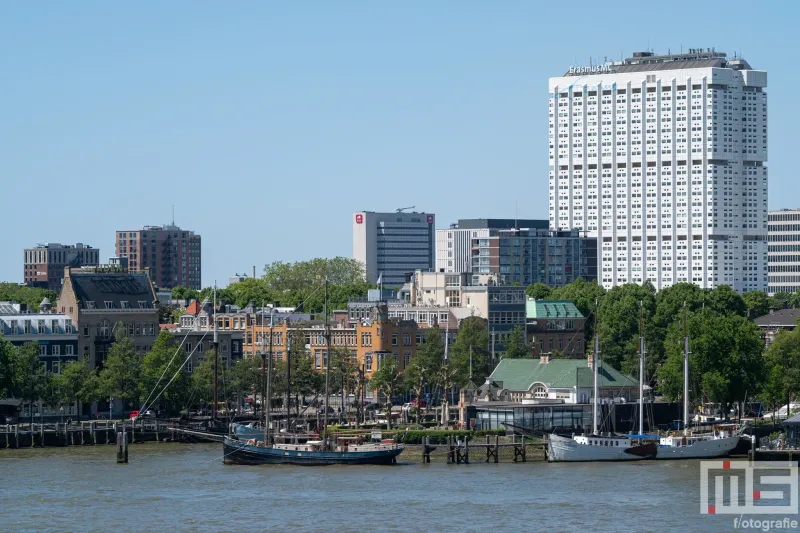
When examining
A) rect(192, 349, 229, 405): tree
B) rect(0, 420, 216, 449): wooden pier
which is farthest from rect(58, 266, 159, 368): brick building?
rect(0, 420, 216, 449): wooden pier

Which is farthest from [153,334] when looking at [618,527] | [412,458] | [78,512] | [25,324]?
[618,527]

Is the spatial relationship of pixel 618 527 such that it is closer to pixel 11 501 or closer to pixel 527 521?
pixel 527 521

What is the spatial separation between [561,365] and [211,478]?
51.2 m

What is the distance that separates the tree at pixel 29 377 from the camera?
147m

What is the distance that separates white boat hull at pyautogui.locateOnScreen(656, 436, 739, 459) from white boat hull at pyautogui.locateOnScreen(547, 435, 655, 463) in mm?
1321

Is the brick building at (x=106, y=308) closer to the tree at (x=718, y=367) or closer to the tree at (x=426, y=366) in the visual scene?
the tree at (x=426, y=366)

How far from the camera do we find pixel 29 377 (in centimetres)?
14850

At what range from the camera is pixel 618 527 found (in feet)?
301

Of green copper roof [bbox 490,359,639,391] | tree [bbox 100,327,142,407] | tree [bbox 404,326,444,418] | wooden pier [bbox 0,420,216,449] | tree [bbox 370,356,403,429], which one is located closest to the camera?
wooden pier [bbox 0,420,216,449]

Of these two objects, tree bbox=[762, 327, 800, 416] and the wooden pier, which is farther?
tree bbox=[762, 327, 800, 416]

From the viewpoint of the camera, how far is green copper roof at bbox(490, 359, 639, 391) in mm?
153875

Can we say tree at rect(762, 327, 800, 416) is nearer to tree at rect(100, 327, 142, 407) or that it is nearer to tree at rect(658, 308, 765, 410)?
tree at rect(658, 308, 765, 410)

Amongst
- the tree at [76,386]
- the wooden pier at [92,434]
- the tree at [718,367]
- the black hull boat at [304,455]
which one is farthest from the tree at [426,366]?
the black hull boat at [304,455]

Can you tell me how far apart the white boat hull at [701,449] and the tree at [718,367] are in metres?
20.2
